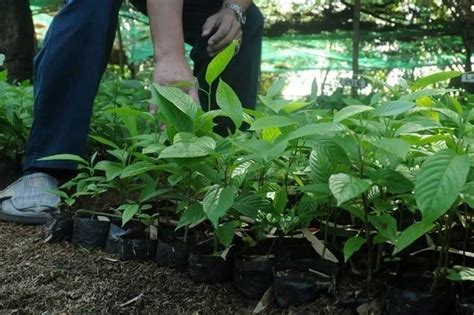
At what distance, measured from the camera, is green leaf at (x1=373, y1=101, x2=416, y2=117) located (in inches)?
33.5

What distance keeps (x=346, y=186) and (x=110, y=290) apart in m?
0.54

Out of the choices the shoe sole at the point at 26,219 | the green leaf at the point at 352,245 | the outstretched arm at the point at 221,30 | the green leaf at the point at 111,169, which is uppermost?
the outstretched arm at the point at 221,30

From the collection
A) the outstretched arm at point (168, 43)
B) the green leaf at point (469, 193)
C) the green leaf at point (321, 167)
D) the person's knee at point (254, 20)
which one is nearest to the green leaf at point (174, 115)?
the green leaf at point (321, 167)

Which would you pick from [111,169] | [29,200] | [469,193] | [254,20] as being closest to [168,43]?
[111,169]

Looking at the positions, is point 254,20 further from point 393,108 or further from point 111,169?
point 393,108

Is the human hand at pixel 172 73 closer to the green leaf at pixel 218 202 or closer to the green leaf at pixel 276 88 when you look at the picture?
the green leaf at pixel 276 88

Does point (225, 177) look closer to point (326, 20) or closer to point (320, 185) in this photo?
point (320, 185)

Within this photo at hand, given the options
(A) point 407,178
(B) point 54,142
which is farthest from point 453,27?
(A) point 407,178

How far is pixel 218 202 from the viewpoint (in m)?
0.90

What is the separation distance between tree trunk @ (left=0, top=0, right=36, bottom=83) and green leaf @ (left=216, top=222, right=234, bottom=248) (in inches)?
125

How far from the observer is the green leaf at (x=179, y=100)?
1036mm

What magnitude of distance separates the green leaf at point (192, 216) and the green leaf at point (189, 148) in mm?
Result: 104

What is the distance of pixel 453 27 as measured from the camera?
19.1 feet

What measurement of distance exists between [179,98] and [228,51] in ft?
0.44
